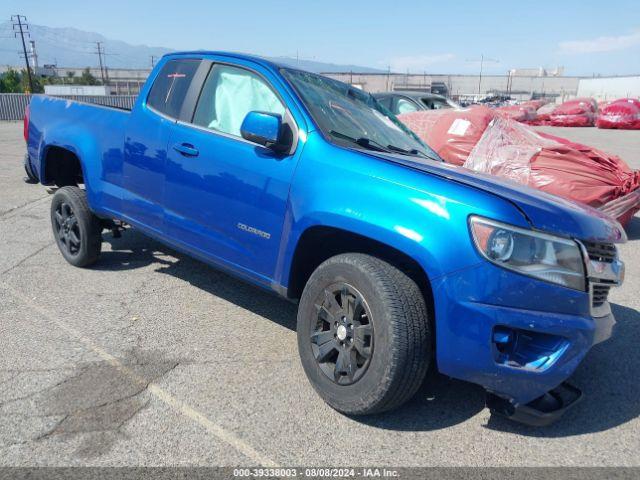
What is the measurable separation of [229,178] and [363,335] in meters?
1.30

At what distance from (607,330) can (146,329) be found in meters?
2.90

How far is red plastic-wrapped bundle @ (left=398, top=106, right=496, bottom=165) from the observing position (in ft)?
24.8

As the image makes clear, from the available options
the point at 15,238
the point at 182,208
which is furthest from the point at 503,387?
the point at 15,238

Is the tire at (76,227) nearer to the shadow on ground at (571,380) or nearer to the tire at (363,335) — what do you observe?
the shadow on ground at (571,380)

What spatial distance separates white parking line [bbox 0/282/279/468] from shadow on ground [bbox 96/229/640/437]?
617 millimetres

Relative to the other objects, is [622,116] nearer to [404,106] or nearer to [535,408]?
[404,106]

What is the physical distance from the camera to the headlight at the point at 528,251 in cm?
238

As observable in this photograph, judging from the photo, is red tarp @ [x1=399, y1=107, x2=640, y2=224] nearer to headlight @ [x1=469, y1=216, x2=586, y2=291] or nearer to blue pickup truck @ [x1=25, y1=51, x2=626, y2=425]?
blue pickup truck @ [x1=25, y1=51, x2=626, y2=425]

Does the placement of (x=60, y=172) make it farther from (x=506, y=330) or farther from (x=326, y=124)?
(x=506, y=330)

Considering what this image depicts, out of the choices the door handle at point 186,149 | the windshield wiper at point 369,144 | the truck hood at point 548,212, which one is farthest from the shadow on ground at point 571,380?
the windshield wiper at point 369,144

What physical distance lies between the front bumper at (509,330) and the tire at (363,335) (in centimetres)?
15

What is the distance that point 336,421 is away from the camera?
280 centimetres

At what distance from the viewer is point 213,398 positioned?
2963 millimetres

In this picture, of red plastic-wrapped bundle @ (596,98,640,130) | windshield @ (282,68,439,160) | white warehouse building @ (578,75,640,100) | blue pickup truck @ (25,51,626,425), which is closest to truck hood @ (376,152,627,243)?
blue pickup truck @ (25,51,626,425)
